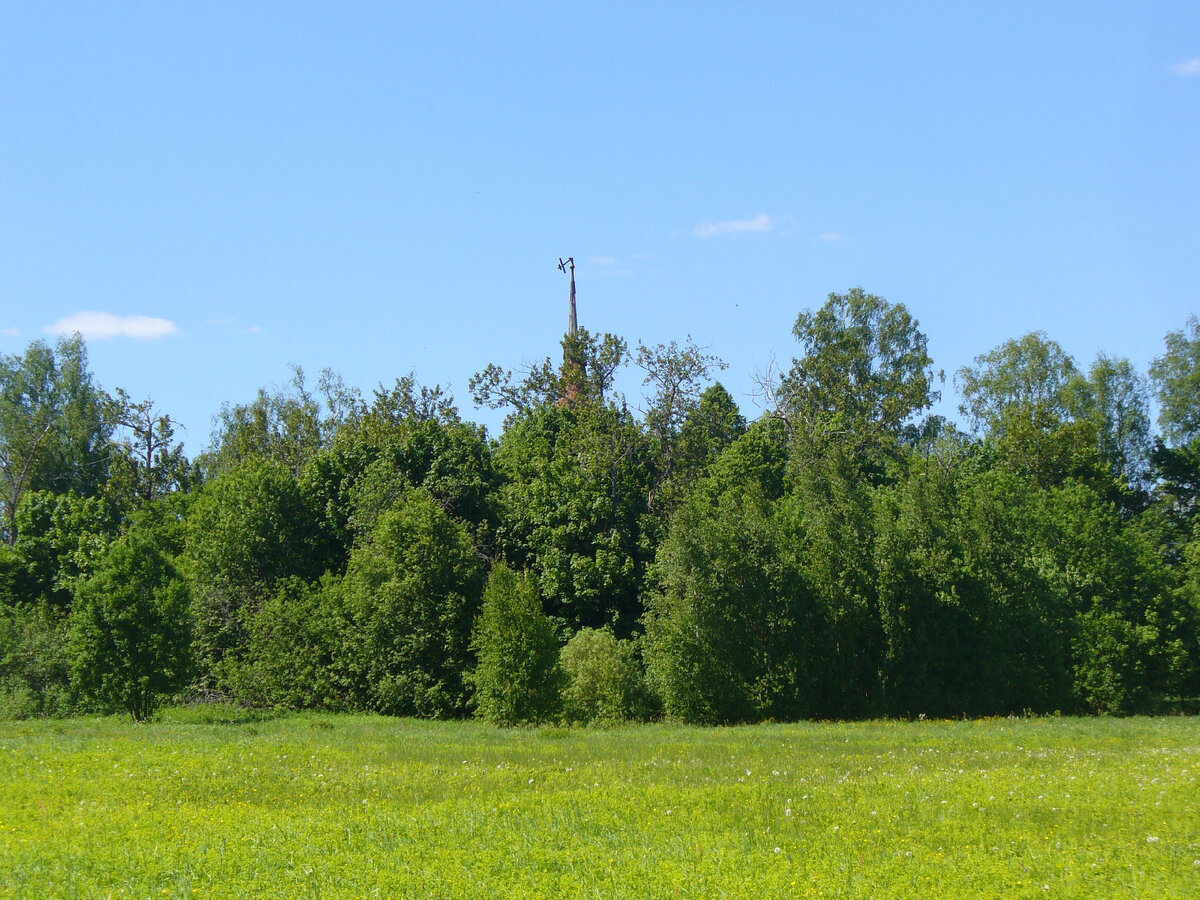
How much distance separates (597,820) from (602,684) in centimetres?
2657

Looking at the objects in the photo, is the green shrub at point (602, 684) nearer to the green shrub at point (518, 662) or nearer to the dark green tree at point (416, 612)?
the green shrub at point (518, 662)

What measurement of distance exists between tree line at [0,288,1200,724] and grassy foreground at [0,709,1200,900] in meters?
15.2

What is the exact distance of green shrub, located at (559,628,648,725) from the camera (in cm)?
3931

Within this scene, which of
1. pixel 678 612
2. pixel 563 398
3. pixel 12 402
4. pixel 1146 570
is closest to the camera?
pixel 678 612

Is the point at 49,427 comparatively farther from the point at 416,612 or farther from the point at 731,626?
the point at 731,626

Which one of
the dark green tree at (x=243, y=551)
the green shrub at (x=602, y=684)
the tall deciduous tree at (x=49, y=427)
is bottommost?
the green shrub at (x=602, y=684)

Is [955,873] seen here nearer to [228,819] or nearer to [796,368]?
[228,819]

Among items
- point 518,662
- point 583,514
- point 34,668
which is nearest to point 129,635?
point 34,668

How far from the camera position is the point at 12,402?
256 feet

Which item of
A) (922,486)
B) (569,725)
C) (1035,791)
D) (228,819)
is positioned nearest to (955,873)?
(1035,791)

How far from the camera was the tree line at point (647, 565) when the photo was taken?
128 feet

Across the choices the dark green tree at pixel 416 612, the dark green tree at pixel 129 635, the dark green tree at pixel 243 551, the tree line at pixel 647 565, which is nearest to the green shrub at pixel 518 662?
the tree line at pixel 647 565

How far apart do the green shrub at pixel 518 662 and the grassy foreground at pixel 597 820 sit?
39.6ft

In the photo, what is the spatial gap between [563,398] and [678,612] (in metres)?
30.1
